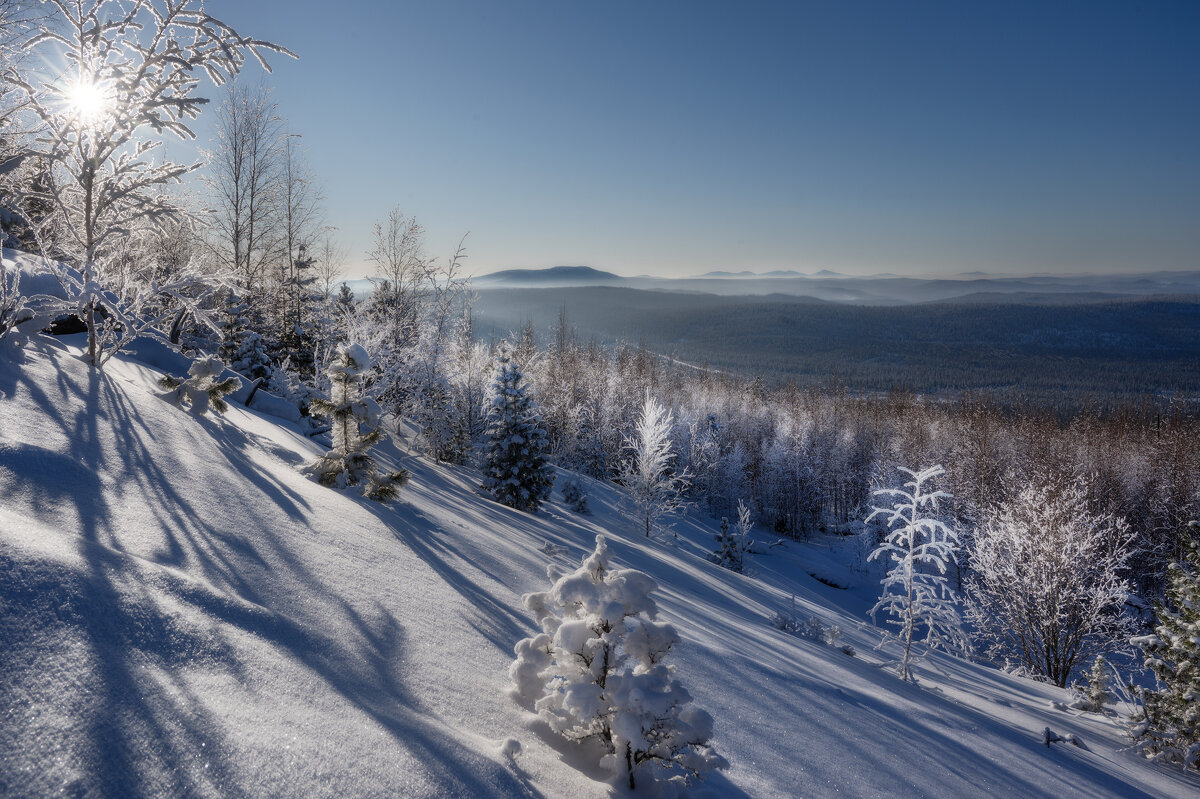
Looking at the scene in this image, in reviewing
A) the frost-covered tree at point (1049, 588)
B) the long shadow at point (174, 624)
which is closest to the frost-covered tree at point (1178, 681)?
the frost-covered tree at point (1049, 588)

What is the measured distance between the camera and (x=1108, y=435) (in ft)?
169

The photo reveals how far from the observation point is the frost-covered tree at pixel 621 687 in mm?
2732

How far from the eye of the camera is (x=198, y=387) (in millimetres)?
6926

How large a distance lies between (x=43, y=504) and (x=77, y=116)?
4848 mm

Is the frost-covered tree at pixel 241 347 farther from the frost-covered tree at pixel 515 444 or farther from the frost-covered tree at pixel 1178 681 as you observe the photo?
the frost-covered tree at pixel 1178 681

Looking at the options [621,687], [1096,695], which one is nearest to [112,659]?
[621,687]

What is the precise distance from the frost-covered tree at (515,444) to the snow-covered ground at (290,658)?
8133 mm

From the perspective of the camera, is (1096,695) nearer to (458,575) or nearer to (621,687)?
(458,575)

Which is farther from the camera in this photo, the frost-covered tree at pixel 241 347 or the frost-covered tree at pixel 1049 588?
the frost-covered tree at pixel 1049 588

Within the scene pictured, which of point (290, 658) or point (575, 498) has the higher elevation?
point (290, 658)

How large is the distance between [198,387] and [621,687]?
6899mm

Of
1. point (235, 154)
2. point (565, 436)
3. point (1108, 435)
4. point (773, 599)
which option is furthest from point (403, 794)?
point (1108, 435)

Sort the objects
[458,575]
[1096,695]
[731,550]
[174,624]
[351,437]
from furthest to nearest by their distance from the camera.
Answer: [731,550]
[1096,695]
[351,437]
[458,575]
[174,624]

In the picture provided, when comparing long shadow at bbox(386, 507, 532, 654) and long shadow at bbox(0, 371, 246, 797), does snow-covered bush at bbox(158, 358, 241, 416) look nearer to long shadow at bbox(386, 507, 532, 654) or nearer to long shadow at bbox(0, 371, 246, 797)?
long shadow at bbox(386, 507, 532, 654)
